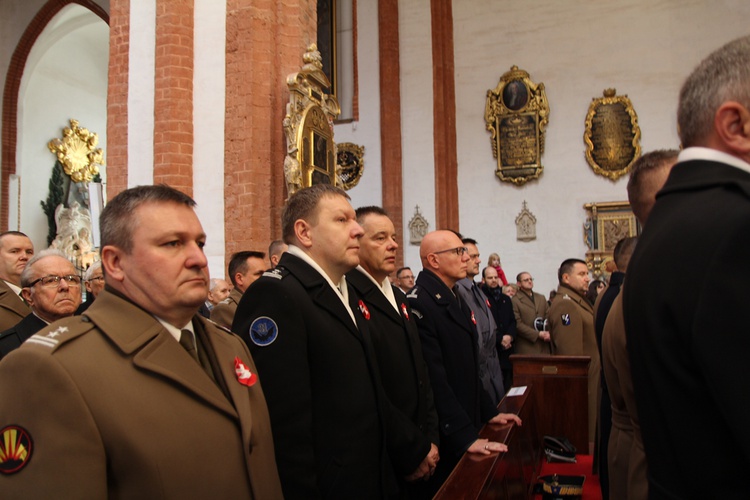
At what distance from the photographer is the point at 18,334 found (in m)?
3.34

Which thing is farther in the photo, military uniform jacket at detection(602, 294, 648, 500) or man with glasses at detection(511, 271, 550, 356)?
man with glasses at detection(511, 271, 550, 356)

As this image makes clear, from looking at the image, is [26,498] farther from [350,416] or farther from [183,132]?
[183,132]

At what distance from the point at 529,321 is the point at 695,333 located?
678 centimetres

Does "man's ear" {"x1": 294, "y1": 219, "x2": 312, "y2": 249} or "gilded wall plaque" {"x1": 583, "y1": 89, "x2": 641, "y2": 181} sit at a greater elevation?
"gilded wall plaque" {"x1": 583, "y1": 89, "x2": 641, "y2": 181}

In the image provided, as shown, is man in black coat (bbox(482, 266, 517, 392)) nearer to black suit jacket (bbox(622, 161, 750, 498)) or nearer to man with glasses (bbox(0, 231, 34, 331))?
man with glasses (bbox(0, 231, 34, 331))

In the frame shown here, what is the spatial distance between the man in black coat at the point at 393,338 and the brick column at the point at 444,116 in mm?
9920

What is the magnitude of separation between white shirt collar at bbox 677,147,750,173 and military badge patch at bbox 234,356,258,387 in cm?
124

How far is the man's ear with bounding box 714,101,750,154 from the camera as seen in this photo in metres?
1.20

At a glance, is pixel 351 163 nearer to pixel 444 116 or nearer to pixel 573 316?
pixel 444 116

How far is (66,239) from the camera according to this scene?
49.3ft

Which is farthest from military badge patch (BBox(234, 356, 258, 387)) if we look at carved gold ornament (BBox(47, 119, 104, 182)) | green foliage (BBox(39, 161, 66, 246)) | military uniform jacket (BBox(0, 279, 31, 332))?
carved gold ornament (BBox(47, 119, 104, 182))

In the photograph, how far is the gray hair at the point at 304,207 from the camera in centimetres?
273

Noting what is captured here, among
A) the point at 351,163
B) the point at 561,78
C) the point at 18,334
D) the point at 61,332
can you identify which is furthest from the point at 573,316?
the point at 561,78

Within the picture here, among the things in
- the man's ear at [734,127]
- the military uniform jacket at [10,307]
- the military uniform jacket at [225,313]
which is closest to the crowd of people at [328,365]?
the man's ear at [734,127]
